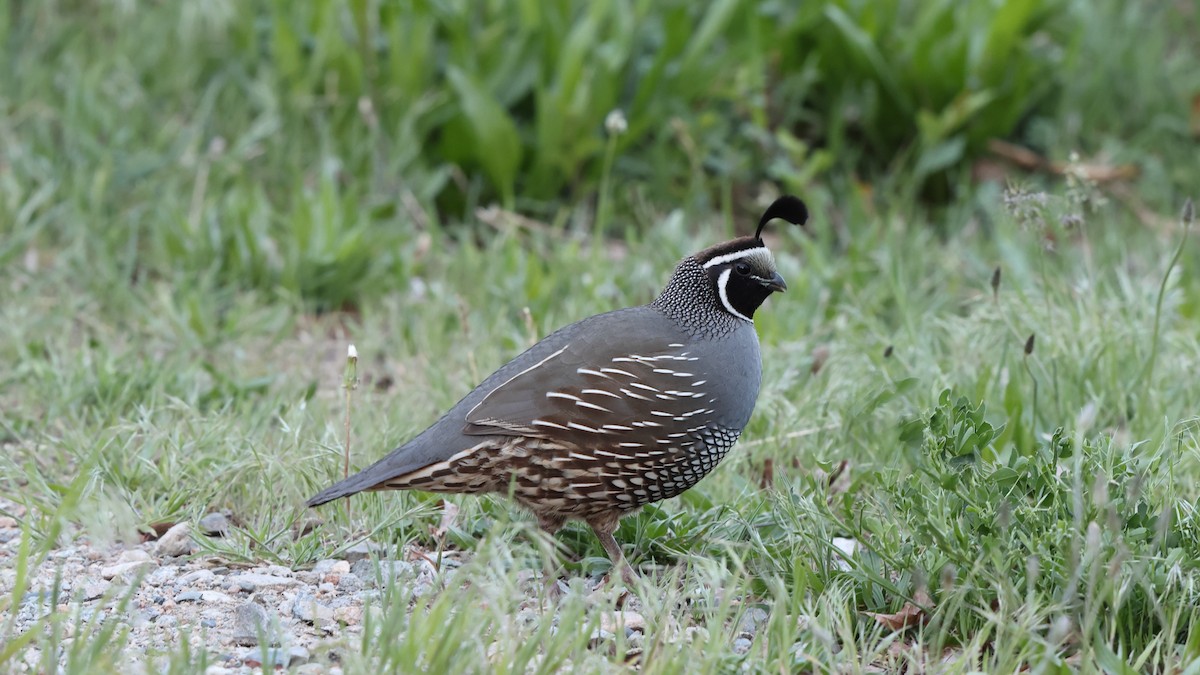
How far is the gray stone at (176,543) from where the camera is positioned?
12.1 feet

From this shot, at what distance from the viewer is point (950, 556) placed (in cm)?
320

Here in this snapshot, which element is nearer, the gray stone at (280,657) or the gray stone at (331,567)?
the gray stone at (280,657)

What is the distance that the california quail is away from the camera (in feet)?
11.8

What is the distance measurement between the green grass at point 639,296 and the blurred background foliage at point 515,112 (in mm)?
23

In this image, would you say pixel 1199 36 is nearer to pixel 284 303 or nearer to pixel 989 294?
pixel 989 294

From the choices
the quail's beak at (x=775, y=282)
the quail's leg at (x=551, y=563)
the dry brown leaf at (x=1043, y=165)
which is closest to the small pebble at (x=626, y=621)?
the quail's leg at (x=551, y=563)

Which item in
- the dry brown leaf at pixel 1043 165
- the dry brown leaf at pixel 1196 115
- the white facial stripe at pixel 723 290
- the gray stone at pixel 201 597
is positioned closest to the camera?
the gray stone at pixel 201 597

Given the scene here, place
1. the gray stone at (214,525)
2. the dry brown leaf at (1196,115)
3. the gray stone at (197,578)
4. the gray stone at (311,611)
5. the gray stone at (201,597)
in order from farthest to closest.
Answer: the dry brown leaf at (1196,115) < the gray stone at (214,525) < the gray stone at (197,578) < the gray stone at (201,597) < the gray stone at (311,611)

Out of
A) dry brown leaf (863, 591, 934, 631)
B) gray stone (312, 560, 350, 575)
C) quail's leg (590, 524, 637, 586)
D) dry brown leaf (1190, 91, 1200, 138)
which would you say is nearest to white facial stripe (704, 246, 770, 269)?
quail's leg (590, 524, 637, 586)

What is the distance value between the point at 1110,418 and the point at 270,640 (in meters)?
2.70

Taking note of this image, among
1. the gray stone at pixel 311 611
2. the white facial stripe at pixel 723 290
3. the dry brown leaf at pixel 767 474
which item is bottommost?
the dry brown leaf at pixel 767 474

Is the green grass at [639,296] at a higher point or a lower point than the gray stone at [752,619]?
higher

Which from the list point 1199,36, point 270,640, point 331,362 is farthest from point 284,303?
point 1199,36

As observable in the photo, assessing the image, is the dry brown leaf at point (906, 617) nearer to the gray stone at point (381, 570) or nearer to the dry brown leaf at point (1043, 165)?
the gray stone at point (381, 570)
